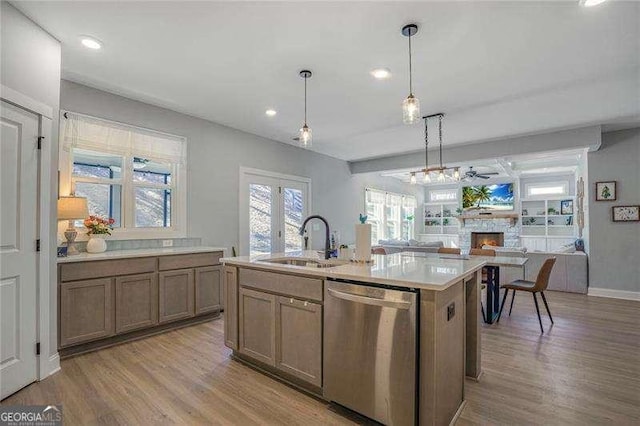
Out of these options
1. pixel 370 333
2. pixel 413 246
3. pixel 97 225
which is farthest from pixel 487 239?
pixel 97 225

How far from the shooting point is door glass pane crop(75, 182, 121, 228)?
11.4 feet

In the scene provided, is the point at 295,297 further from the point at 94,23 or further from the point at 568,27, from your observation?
the point at 568,27

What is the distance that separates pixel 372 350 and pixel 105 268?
272 cm

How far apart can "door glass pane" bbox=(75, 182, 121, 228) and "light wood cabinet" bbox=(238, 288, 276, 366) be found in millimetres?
2113

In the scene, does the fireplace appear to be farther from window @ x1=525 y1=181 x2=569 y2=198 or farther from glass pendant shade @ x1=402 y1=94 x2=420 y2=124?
glass pendant shade @ x1=402 y1=94 x2=420 y2=124

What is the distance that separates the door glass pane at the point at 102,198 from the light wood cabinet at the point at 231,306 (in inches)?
72.1

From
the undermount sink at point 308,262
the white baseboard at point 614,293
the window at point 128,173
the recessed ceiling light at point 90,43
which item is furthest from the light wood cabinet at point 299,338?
the white baseboard at point 614,293

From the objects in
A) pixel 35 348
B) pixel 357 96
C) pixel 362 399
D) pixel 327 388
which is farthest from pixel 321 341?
pixel 357 96

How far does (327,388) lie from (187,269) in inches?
93.6

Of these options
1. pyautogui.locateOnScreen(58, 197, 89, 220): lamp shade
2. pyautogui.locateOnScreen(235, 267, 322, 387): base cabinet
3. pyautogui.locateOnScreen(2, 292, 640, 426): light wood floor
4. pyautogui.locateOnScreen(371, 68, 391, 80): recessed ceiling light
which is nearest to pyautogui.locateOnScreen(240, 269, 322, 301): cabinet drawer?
pyautogui.locateOnScreen(235, 267, 322, 387): base cabinet

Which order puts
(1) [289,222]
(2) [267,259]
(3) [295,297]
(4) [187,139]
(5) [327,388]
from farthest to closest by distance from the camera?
(1) [289,222] < (4) [187,139] < (2) [267,259] < (3) [295,297] < (5) [327,388]

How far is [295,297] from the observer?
7.50 ft

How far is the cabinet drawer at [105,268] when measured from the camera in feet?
9.24

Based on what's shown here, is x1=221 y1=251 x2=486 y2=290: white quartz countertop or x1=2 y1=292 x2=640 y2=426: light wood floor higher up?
x1=221 y1=251 x2=486 y2=290: white quartz countertop
